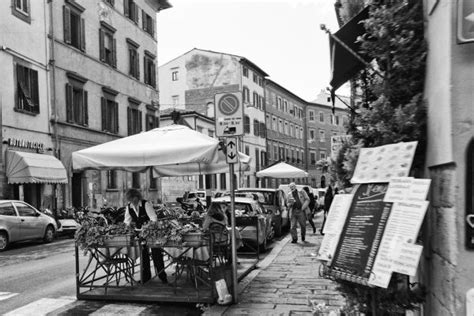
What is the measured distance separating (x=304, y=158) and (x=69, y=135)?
54.3 m

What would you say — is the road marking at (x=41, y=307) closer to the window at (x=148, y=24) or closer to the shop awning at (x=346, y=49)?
the shop awning at (x=346, y=49)

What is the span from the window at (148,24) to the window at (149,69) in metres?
1.71

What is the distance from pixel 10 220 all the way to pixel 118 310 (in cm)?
954

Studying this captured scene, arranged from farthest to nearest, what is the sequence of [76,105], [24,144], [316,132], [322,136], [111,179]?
[322,136] < [316,132] < [111,179] < [76,105] < [24,144]

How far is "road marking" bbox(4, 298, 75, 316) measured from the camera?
655cm

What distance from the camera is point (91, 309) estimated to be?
22.0 ft

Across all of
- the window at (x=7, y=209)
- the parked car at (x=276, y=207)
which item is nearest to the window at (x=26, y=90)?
the window at (x=7, y=209)

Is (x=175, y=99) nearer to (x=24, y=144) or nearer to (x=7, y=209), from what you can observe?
(x=24, y=144)

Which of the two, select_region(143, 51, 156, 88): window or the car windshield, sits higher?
select_region(143, 51, 156, 88): window

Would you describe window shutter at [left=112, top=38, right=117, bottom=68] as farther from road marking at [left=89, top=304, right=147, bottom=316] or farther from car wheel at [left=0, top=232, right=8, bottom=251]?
road marking at [left=89, top=304, right=147, bottom=316]

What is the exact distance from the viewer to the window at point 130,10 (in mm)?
29781

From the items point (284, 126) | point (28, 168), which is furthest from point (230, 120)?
point (284, 126)

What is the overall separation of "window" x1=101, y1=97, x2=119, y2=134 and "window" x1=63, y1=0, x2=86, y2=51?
348 centimetres

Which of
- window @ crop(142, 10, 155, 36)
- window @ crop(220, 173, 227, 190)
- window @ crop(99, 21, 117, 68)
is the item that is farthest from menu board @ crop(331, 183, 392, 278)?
window @ crop(220, 173, 227, 190)
